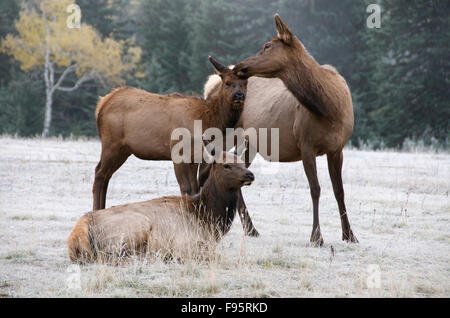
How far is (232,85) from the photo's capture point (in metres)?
7.83

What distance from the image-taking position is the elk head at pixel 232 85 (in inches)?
306

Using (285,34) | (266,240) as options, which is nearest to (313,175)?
(266,240)

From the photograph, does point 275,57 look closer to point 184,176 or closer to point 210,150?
point 210,150

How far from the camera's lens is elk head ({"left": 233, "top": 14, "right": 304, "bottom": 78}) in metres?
7.16

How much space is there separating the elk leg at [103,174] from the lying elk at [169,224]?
1701mm

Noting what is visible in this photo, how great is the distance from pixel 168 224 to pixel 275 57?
2517mm

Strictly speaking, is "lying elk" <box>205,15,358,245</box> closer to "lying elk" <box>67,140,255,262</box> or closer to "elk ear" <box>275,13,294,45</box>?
"elk ear" <box>275,13,294,45</box>

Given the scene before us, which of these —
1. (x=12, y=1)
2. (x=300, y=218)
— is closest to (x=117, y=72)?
(x=12, y=1)

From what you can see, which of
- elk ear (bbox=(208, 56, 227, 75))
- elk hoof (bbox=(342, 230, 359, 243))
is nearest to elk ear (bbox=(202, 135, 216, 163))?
elk ear (bbox=(208, 56, 227, 75))

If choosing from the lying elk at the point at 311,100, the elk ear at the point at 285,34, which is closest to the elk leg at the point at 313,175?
the lying elk at the point at 311,100

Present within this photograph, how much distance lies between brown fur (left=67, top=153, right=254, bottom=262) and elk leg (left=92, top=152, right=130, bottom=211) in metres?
1.70

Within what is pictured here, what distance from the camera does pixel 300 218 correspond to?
9.09 meters
